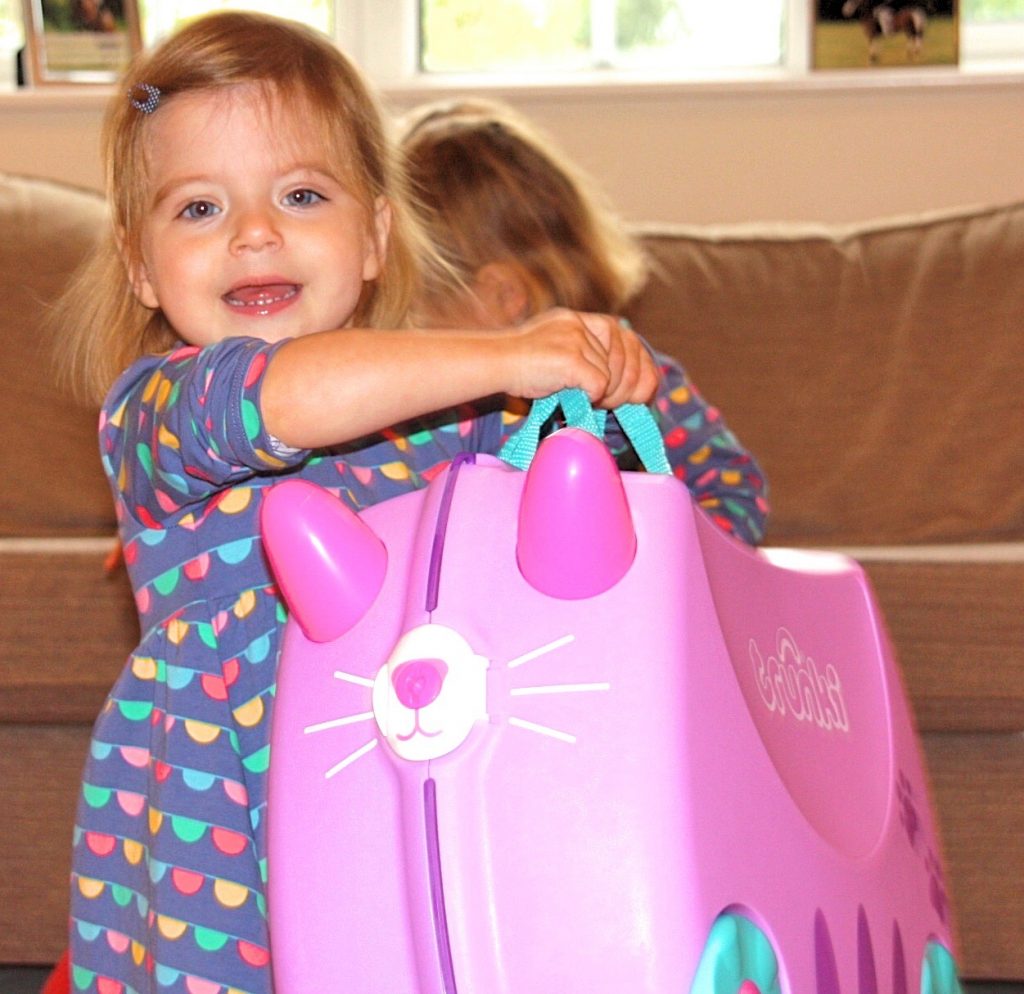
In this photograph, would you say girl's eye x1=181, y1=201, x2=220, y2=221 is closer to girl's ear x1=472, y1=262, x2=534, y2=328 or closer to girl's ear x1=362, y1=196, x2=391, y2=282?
girl's ear x1=362, y1=196, x2=391, y2=282

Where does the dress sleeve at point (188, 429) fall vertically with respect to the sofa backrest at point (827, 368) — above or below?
above

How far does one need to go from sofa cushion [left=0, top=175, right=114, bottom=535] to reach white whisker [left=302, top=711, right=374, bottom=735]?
3.66 ft

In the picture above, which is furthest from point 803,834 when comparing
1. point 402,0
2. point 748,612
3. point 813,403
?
point 402,0

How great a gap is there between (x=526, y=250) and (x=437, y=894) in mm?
988

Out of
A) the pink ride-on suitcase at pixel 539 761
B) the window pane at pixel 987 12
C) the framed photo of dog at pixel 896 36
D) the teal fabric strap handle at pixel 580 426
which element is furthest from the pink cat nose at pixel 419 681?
the window pane at pixel 987 12

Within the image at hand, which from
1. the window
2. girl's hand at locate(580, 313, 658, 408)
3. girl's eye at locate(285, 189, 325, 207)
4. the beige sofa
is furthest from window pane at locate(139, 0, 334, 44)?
girl's hand at locate(580, 313, 658, 408)

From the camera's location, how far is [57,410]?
1777mm

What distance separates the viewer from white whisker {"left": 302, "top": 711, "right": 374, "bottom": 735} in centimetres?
67

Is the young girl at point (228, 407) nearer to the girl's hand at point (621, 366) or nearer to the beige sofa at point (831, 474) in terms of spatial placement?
the girl's hand at point (621, 366)

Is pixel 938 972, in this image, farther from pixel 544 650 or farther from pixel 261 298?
pixel 261 298

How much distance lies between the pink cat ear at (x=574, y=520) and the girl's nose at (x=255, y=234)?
0.35 m

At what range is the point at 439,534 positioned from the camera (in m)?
0.69

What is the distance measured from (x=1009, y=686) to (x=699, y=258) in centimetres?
73

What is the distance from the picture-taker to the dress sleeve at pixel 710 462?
52.8 inches
